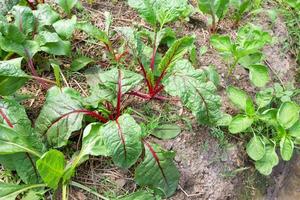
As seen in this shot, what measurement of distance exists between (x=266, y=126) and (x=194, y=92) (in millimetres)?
531

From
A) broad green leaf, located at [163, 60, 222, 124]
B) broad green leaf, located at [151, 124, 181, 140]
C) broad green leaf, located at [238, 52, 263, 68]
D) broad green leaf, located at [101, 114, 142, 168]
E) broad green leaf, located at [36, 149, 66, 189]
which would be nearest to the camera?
broad green leaf, located at [36, 149, 66, 189]

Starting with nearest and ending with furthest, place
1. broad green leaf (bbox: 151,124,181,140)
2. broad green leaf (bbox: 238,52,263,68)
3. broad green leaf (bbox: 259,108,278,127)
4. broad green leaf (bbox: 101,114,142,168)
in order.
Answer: broad green leaf (bbox: 101,114,142,168), broad green leaf (bbox: 151,124,181,140), broad green leaf (bbox: 259,108,278,127), broad green leaf (bbox: 238,52,263,68)

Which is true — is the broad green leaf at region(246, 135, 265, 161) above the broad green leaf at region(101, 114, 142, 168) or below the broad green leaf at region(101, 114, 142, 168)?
below

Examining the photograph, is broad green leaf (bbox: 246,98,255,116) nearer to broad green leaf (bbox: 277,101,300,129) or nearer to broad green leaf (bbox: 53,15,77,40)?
broad green leaf (bbox: 277,101,300,129)

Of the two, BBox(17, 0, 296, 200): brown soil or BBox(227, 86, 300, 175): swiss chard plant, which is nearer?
BBox(17, 0, 296, 200): brown soil

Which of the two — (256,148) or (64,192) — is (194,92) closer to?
(256,148)

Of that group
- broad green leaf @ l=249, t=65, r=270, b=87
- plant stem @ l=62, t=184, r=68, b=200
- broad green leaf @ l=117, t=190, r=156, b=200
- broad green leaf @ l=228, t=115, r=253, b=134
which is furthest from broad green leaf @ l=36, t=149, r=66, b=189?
broad green leaf @ l=249, t=65, r=270, b=87

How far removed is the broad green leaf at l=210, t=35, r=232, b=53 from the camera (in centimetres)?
224

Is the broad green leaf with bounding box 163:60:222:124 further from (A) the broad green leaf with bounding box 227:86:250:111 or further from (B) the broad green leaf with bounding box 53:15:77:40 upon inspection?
(B) the broad green leaf with bounding box 53:15:77:40

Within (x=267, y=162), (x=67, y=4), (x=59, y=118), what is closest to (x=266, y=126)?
(x=267, y=162)

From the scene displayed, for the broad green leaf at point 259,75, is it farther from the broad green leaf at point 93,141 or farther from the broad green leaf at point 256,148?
the broad green leaf at point 93,141

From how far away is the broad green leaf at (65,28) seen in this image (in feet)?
6.98

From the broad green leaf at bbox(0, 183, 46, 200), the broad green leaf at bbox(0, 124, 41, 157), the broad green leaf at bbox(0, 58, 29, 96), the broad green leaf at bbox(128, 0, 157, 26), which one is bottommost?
the broad green leaf at bbox(0, 183, 46, 200)

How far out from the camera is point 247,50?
2.17m
